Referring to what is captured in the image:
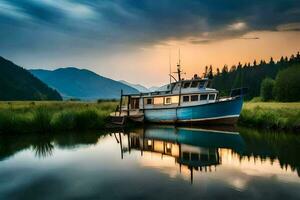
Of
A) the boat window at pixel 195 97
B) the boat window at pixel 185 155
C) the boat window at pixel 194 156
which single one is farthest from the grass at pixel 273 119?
the boat window at pixel 185 155

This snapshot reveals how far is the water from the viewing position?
11838 mm

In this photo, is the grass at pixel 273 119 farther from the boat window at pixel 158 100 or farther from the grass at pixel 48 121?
the grass at pixel 48 121

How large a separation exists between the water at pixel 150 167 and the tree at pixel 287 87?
67.2 meters

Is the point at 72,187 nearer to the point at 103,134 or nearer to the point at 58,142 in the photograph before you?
the point at 58,142

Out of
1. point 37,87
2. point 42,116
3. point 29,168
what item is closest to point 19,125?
point 42,116

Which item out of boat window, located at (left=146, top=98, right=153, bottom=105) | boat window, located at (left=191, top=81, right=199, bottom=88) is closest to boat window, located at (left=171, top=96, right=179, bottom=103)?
boat window, located at (left=191, top=81, right=199, bottom=88)

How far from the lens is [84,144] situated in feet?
74.6

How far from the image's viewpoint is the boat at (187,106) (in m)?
34.9

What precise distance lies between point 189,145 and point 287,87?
2877 inches

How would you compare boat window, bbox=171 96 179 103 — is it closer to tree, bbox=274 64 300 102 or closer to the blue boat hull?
the blue boat hull

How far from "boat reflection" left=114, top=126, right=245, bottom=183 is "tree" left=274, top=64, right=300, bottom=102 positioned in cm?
6592

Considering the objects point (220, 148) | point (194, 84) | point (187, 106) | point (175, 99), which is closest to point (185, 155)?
point (220, 148)

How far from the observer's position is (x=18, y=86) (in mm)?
162750

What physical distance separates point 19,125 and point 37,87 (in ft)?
515
